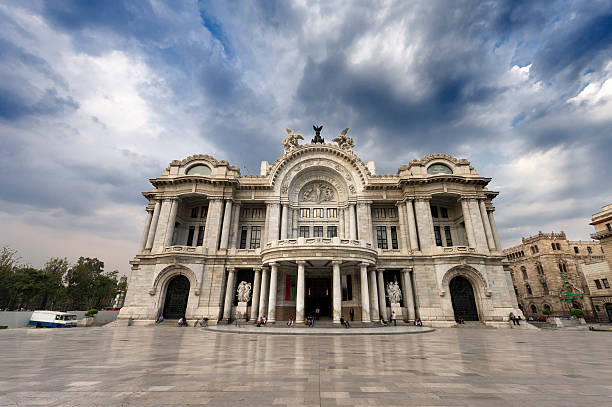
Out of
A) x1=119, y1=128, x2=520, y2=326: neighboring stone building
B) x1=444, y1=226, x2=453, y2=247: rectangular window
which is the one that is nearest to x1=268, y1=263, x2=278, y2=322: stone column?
x1=119, y1=128, x2=520, y2=326: neighboring stone building

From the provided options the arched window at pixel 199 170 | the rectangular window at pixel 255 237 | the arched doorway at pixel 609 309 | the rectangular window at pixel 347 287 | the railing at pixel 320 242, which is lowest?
the arched doorway at pixel 609 309

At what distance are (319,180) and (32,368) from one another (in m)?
32.6

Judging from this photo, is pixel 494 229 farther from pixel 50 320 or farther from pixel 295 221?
pixel 50 320

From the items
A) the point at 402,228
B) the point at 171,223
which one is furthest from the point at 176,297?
the point at 402,228

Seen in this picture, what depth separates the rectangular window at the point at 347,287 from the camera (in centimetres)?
3175

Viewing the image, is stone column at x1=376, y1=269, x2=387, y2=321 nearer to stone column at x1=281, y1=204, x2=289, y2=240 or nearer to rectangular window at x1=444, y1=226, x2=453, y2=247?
rectangular window at x1=444, y1=226, x2=453, y2=247

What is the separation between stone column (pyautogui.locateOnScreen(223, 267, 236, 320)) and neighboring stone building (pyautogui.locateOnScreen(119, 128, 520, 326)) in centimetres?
13

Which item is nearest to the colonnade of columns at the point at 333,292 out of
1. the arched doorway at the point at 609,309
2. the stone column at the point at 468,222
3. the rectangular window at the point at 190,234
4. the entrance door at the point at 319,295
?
the entrance door at the point at 319,295

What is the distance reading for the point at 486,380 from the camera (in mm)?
6770

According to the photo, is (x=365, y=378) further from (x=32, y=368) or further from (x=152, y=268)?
(x=152, y=268)

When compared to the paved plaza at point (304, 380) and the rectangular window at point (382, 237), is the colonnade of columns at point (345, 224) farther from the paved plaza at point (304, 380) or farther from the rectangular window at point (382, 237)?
the paved plaza at point (304, 380)

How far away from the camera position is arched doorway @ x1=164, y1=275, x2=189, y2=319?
30578 millimetres

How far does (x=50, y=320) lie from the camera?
110 feet

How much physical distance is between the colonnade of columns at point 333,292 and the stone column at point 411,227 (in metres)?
3.15
